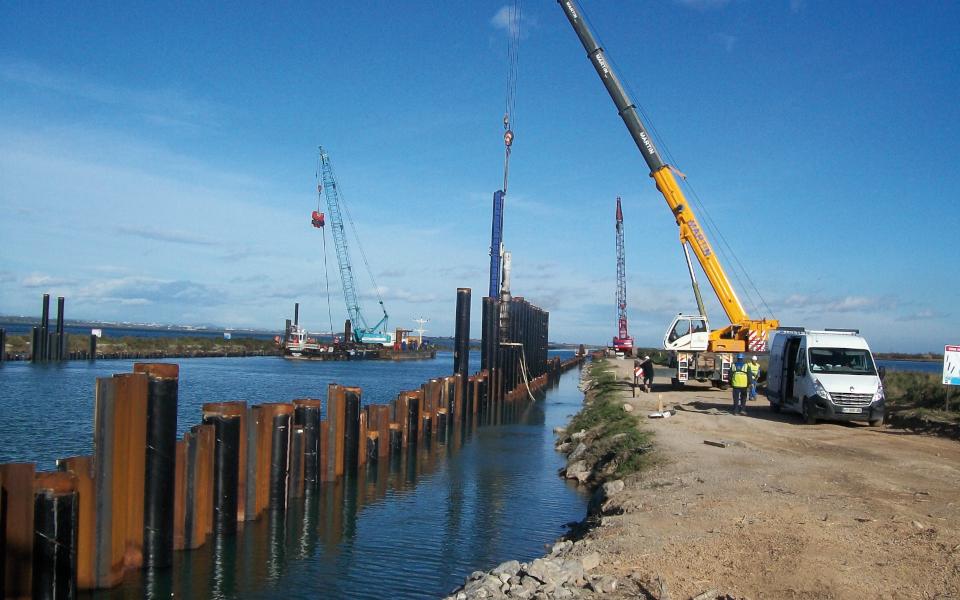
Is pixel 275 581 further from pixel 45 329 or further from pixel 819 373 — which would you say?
pixel 45 329

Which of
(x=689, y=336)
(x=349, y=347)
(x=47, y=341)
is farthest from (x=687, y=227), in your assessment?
(x=349, y=347)

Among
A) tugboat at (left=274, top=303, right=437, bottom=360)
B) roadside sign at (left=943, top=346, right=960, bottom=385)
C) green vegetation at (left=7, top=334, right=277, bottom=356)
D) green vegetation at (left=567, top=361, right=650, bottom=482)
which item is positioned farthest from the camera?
tugboat at (left=274, top=303, right=437, bottom=360)

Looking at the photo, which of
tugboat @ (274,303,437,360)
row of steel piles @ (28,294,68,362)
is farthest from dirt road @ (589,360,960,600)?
tugboat @ (274,303,437,360)

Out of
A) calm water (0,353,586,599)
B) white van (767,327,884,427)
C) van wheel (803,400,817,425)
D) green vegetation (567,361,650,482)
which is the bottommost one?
calm water (0,353,586,599)

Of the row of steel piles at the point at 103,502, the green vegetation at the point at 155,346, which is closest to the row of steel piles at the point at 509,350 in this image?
the row of steel piles at the point at 103,502

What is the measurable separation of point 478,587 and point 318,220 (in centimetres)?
7995

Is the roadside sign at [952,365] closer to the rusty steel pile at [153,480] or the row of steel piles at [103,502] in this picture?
the rusty steel pile at [153,480]

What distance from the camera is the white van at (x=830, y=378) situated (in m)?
19.5

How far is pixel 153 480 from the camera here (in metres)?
9.40

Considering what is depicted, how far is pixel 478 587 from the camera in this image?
755 centimetres

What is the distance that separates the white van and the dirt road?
2783 mm

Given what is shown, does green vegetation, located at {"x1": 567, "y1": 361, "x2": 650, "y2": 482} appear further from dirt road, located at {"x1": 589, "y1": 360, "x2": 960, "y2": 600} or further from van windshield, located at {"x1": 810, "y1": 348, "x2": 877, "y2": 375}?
van windshield, located at {"x1": 810, "y1": 348, "x2": 877, "y2": 375}

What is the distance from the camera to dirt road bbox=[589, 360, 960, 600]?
24.2 ft

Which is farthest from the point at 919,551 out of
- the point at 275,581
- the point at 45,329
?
the point at 45,329
